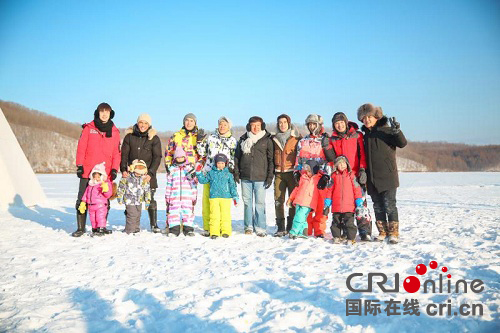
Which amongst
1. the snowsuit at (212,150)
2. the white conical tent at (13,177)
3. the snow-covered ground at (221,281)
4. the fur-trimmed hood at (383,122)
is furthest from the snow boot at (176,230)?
the white conical tent at (13,177)

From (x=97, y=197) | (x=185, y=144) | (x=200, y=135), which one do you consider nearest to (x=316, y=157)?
(x=200, y=135)

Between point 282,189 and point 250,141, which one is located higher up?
point 250,141

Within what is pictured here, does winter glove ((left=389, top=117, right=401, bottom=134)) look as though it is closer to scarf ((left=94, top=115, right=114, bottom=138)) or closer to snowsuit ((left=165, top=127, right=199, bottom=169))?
snowsuit ((left=165, top=127, right=199, bottom=169))

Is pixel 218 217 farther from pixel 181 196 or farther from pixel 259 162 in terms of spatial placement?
pixel 259 162

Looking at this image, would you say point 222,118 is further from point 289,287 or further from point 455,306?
point 455,306

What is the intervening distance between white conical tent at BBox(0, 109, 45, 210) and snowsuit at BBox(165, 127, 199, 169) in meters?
5.23

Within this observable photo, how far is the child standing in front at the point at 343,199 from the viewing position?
A: 4.93 meters

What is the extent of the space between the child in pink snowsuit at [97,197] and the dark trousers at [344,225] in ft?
12.3

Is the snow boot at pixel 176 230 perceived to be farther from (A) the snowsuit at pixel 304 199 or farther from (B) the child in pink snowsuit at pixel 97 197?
(A) the snowsuit at pixel 304 199

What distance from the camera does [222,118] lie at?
19.0 ft

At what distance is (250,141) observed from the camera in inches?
224

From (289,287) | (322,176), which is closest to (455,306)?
(289,287)

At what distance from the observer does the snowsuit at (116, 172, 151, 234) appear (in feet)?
18.9

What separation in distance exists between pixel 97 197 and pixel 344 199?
4.01m
